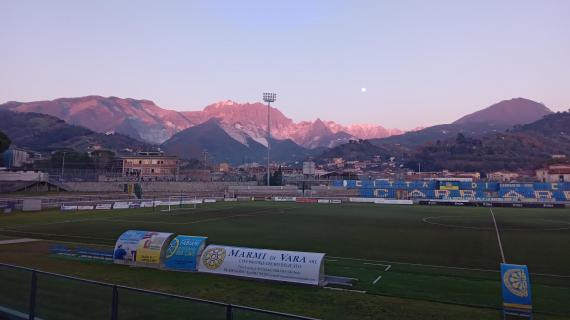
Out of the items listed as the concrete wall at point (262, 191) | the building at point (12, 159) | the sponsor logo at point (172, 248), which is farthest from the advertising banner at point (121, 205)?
the building at point (12, 159)

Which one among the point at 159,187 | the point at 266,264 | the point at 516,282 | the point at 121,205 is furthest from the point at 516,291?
the point at 159,187

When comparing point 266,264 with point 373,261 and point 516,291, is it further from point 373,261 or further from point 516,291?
point 516,291

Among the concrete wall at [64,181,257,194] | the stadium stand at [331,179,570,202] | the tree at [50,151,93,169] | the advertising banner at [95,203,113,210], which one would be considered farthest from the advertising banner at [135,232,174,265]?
the tree at [50,151,93,169]

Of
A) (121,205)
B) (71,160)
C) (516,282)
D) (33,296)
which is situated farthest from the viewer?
(71,160)

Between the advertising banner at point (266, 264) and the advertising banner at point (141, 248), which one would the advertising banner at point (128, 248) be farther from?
the advertising banner at point (266, 264)

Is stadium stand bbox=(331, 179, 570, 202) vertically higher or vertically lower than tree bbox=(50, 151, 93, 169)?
lower

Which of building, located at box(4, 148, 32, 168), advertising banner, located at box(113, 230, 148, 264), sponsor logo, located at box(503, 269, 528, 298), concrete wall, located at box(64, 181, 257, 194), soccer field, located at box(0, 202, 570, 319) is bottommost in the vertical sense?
soccer field, located at box(0, 202, 570, 319)

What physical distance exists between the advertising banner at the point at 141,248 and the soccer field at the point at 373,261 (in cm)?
72

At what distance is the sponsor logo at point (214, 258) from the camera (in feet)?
68.9

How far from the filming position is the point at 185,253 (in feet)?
72.4

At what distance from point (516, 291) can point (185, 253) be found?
15682 millimetres

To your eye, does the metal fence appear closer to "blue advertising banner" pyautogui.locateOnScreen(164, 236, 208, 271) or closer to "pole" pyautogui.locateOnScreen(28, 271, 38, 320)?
"pole" pyautogui.locateOnScreen(28, 271, 38, 320)

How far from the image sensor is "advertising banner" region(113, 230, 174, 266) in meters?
22.8

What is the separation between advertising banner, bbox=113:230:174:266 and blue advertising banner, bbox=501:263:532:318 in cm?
1689
